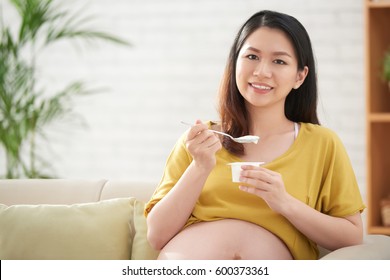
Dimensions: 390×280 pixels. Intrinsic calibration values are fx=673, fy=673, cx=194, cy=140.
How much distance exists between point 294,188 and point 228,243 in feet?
0.81

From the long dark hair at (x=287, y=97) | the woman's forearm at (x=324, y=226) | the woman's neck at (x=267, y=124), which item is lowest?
the woman's forearm at (x=324, y=226)

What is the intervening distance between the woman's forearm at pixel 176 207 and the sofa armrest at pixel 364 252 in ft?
1.28

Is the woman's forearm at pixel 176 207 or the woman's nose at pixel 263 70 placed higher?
the woman's nose at pixel 263 70

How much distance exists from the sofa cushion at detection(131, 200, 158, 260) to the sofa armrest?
0.58 m

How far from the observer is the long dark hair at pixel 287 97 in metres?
1.96

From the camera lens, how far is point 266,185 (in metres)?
1.75

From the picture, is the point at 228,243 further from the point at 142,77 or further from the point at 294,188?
the point at 142,77

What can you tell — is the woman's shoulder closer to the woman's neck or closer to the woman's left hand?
the woman's neck

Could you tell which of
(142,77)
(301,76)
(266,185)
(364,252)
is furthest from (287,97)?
(142,77)

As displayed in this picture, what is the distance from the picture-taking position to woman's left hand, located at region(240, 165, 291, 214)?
1744 mm

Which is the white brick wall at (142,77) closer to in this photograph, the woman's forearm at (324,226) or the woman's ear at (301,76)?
the woman's ear at (301,76)

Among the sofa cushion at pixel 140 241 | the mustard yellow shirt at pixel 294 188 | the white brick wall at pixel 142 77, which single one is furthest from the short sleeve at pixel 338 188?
the white brick wall at pixel 142 77

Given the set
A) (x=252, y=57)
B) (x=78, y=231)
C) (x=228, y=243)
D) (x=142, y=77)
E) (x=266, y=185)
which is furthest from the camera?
(x=142, y=77)
